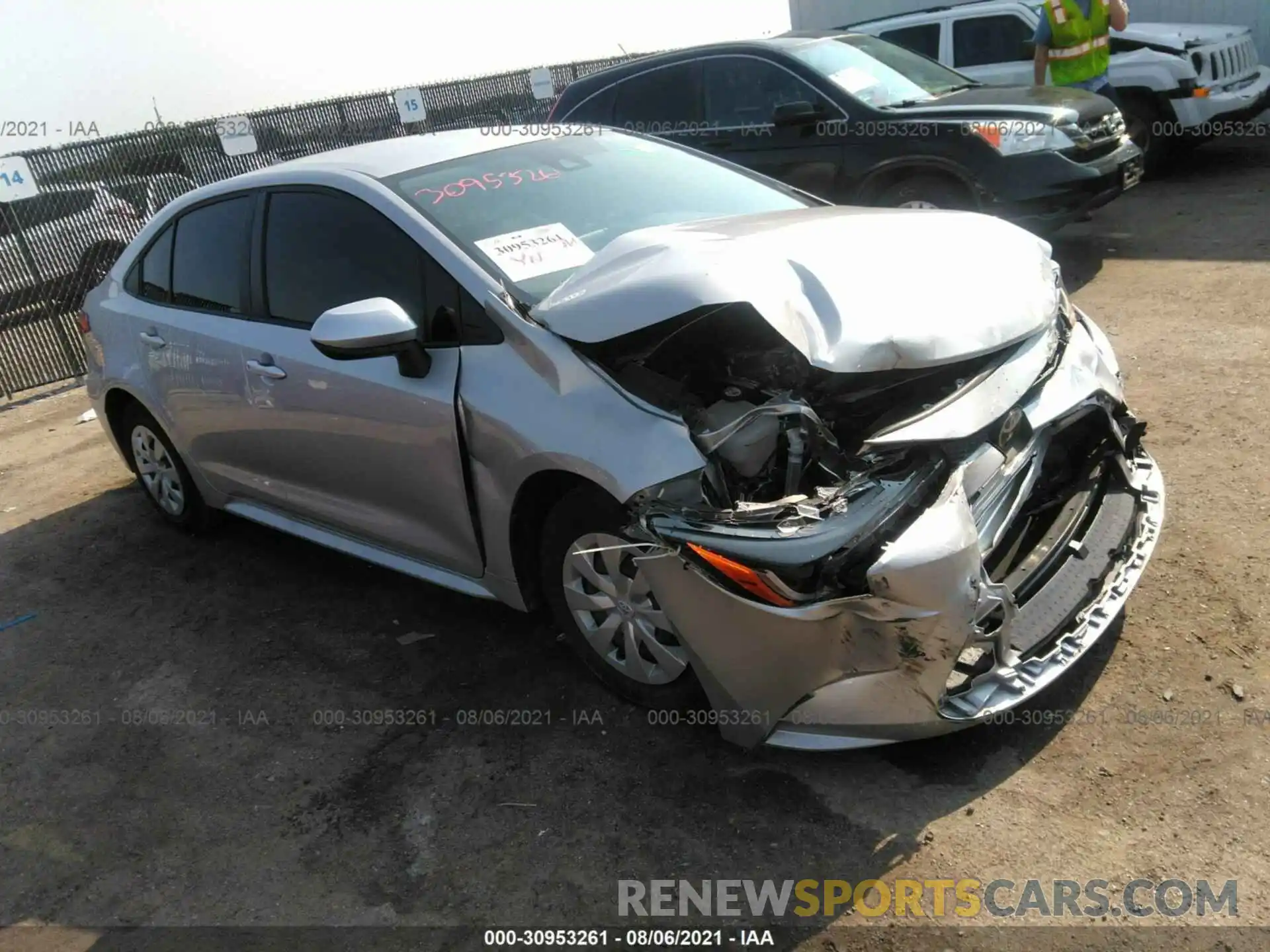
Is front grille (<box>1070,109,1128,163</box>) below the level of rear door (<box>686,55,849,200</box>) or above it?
below

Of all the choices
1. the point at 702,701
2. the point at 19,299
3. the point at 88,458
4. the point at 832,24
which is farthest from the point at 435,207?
the point at 832,24

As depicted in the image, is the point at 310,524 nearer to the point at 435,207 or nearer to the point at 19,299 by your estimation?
the point at 435,207

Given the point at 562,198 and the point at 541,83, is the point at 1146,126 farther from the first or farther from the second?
the point at 541,83

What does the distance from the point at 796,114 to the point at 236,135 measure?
6.83 meters

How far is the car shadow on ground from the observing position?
2.85m

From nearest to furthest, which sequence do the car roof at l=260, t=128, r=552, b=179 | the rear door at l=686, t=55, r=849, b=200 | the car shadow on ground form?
the car shadow on ground → the car roof at l=260, t=128, r=552, b=179 → the rear door at l=686, t=55, r=849, b=200

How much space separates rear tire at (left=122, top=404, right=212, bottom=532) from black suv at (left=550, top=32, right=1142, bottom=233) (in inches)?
177

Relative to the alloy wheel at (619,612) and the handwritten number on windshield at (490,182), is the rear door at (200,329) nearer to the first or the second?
the handwritten number on windshield at (490,182)

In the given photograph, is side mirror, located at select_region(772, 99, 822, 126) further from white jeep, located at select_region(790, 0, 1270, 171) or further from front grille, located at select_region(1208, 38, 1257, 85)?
front grille, located at select_region(1208, 38, 1257, 85)

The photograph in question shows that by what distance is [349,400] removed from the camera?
3.80 meters

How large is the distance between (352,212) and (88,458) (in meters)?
4.46

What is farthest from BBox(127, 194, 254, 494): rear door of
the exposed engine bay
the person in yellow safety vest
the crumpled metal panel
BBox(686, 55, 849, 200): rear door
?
the person in yellow safety vest

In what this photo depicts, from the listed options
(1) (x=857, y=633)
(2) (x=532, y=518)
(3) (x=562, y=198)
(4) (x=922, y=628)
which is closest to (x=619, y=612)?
(2) (x=532, y=518)

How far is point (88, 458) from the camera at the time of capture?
733cm
